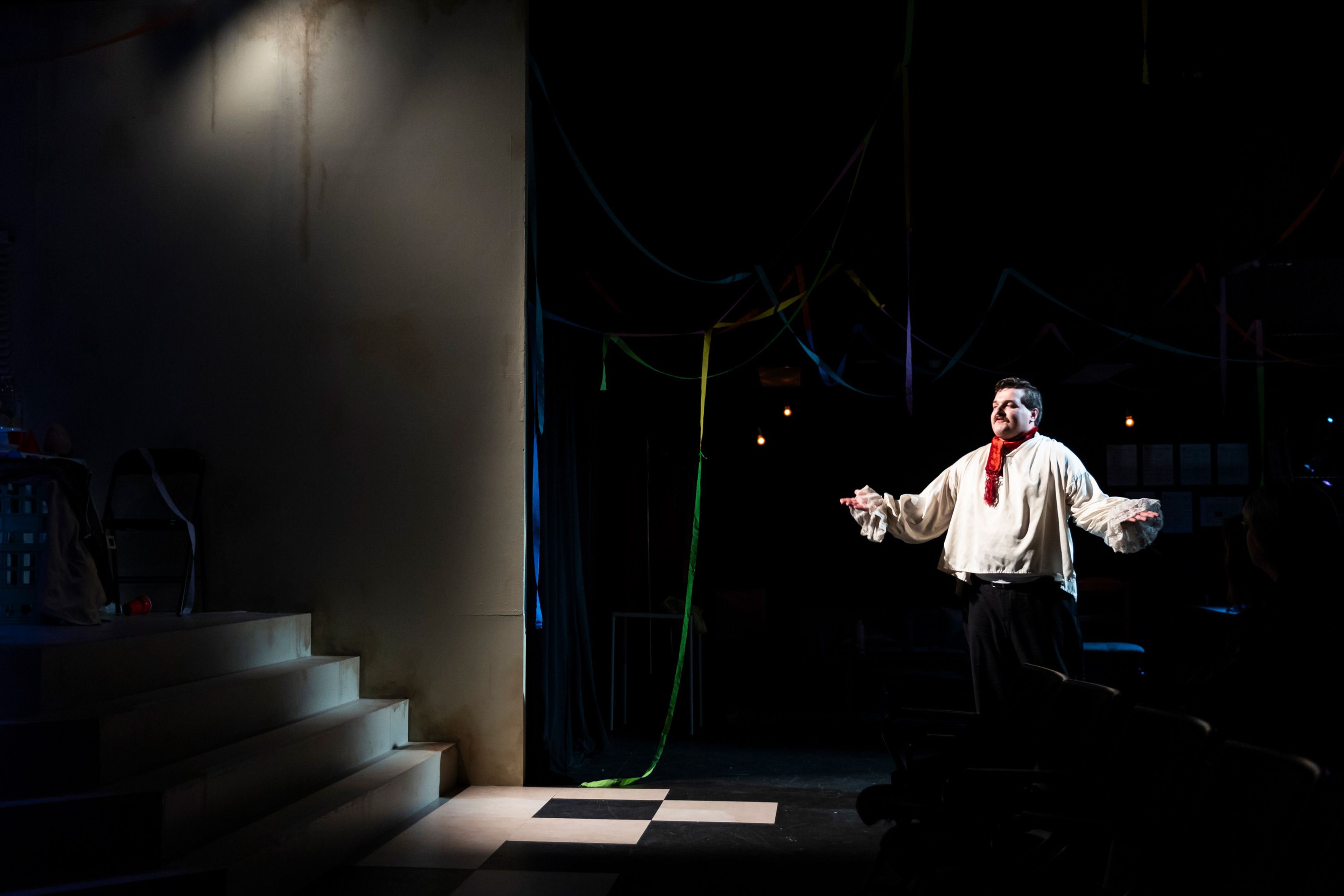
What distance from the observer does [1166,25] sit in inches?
171

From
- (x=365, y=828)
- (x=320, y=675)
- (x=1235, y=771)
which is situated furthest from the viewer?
(x=320, y=675)

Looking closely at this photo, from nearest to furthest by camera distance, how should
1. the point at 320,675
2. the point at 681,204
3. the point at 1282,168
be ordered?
the point at 320,675, the point at 681,204, the point at 1282,168

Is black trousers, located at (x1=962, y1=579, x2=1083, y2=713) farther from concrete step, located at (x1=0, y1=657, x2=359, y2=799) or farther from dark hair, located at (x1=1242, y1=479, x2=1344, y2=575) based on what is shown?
concrete step, located at (x1=0, y1=657, x2=359, y2=799)

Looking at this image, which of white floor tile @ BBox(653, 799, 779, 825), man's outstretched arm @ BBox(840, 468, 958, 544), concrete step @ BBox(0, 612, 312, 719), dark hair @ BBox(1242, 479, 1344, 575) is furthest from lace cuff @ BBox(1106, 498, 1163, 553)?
concrete step @ BBox(0, 612, 312, 719)

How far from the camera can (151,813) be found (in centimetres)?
247

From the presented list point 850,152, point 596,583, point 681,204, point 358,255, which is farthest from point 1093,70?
point 596,583

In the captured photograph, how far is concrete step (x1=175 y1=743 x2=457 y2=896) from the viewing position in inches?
99.1

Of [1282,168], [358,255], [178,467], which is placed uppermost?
[1282,168]

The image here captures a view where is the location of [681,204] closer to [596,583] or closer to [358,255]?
[358,255]

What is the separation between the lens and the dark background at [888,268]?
14.5ft

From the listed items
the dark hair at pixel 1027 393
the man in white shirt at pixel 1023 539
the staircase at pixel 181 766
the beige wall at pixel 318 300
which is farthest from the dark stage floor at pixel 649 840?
the dark hair at pixel 1027 393

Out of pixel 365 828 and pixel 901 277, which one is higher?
pixel 901 277

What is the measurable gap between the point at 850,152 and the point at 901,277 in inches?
49.2

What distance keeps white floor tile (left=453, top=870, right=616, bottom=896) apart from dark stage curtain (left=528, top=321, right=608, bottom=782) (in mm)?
1230
